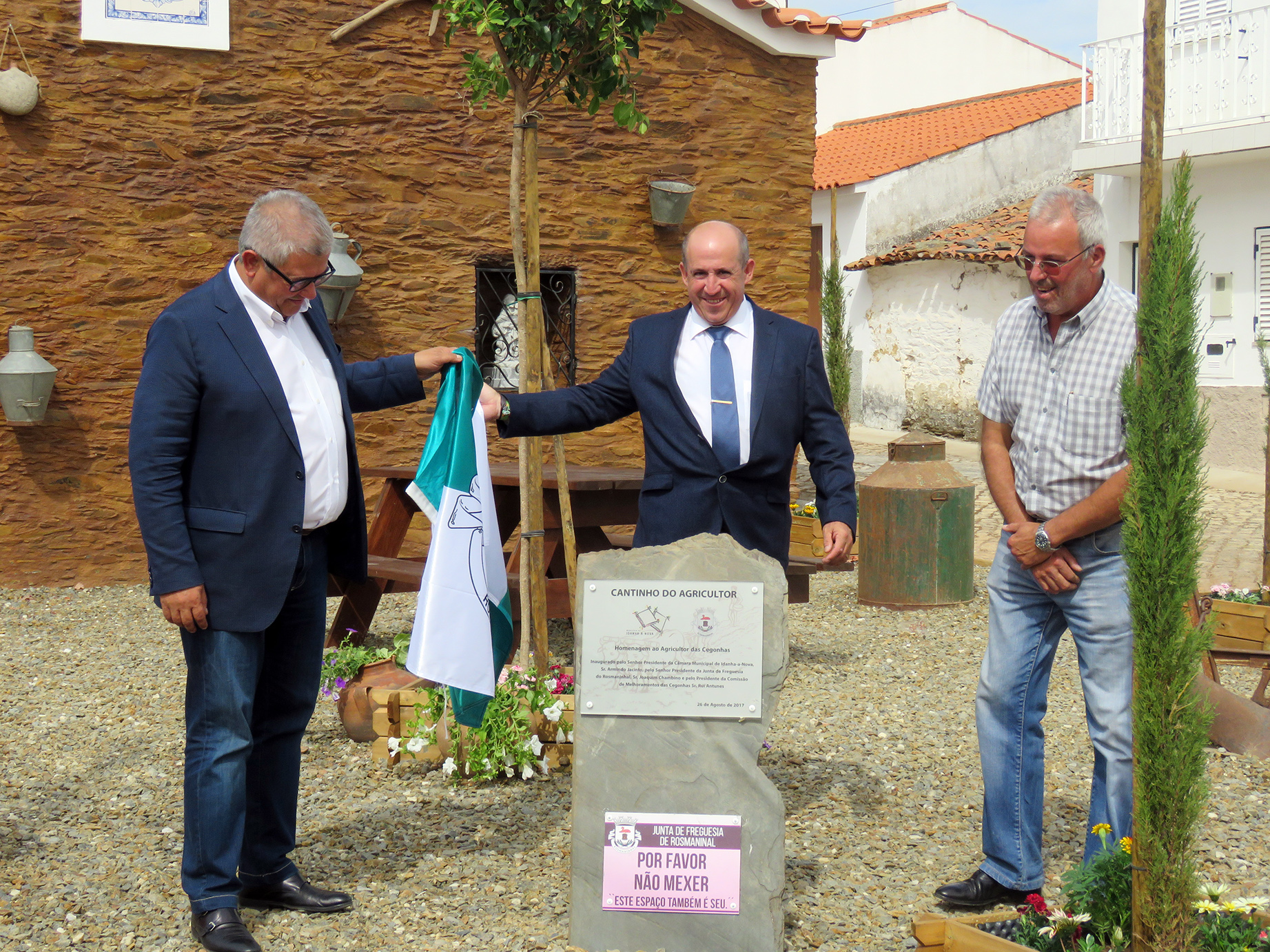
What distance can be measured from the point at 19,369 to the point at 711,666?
20.0 feet

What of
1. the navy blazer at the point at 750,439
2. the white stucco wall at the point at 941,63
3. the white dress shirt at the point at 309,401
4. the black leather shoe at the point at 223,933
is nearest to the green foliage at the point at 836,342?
the navy blazer at the point at 750,439

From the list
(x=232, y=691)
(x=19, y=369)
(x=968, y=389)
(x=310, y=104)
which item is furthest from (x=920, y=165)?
(x=232, y=691)

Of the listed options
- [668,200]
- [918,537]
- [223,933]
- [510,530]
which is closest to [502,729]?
[223,933]

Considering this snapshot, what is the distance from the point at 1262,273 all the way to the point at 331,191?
450 inches

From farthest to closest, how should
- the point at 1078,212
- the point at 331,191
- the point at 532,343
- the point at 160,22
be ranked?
A: the point at 331,191
the point at 160,22
the point at 532,343
the point at 1078,212

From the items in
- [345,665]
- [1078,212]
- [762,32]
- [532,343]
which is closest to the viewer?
[1078,212]

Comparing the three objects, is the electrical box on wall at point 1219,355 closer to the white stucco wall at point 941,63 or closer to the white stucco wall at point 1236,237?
the white stucco wall at point 1236,237

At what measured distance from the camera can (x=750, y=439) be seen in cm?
354

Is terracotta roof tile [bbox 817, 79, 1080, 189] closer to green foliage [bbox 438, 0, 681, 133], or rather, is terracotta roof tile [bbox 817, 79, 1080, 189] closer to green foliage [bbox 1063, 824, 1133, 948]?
green foliage [bbox 438, 0, 681, 133]

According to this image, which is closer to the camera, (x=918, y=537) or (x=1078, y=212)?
(x=1078, y=212)

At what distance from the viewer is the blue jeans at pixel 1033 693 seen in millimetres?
3090

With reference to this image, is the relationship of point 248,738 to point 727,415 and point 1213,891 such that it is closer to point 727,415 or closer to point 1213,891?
point 727,415

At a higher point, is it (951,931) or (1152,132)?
(1152,132)

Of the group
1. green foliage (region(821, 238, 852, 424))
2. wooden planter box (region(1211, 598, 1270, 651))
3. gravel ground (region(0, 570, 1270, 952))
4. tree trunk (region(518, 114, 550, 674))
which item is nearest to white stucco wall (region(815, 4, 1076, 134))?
green foliage (region(821, 238, 852, 424))
